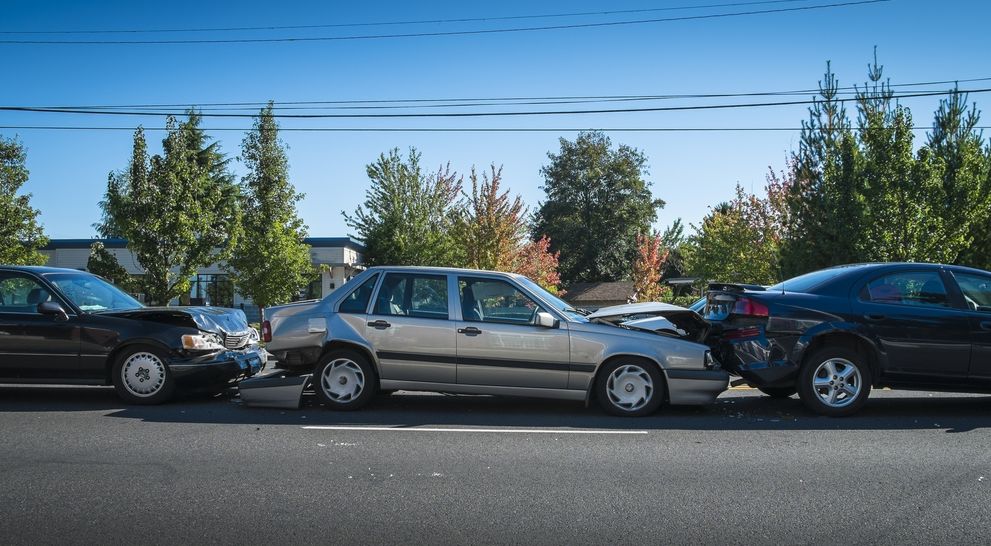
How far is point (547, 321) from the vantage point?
7.91 meters

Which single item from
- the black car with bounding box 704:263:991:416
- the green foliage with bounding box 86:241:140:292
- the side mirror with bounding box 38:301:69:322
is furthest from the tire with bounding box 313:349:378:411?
the green foliage with bounding box 86:241:140:292

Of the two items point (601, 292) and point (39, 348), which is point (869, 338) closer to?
point (39, 348)

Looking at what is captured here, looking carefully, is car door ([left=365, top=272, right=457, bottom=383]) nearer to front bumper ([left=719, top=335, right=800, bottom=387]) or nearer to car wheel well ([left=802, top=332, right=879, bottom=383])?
front bumper ([left=719, top=335, right=800, bottom=387])

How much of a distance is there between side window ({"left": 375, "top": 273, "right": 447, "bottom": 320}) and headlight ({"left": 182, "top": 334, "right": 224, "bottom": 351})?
2.18 m

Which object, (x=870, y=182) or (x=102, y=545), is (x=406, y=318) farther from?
(x=870, y=182)

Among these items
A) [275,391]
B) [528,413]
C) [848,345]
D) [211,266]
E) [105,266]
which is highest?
[211,266]

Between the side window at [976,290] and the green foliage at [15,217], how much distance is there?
2554cm

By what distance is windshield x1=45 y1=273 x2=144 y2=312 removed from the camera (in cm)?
912

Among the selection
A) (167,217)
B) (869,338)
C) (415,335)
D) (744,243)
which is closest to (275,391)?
(415,335)

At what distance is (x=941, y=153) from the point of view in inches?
855

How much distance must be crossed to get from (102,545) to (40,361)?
18.0ft

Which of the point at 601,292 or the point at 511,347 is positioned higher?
the point at 601,292

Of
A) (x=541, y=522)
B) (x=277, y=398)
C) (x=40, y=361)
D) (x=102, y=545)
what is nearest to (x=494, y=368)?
(x=277, y=398)

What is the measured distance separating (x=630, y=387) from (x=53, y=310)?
6642mm
